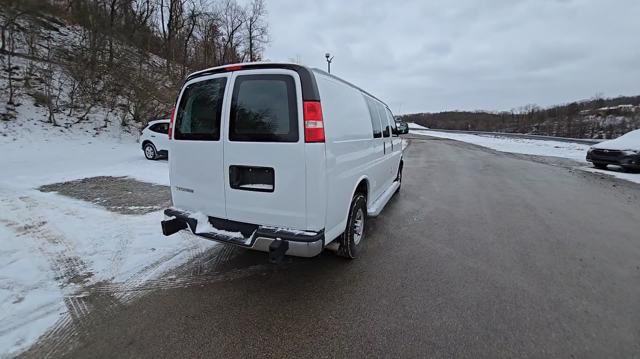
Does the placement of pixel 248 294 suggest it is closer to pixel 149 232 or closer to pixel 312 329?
pixel 312 329

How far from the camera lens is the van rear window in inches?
107

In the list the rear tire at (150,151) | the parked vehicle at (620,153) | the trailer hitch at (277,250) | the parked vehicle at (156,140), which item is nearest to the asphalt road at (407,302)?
the trailer hitch at (277,250)

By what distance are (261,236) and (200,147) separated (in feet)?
3.87

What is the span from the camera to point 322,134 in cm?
273

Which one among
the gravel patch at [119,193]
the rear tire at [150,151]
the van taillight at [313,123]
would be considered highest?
the van taillight at [313,123]

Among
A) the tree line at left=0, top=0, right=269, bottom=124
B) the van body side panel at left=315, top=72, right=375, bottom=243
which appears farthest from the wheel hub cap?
the tree line at left=0, top=0, right=269, bottom=124

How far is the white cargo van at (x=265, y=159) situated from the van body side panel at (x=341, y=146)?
0.01 m

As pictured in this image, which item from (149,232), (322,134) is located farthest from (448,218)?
(149,232)

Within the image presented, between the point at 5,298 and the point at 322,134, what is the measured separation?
3.38 meters

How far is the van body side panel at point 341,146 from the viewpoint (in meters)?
2.89

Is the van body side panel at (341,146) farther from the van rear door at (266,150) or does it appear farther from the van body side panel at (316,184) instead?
the van rear door at (266,150)

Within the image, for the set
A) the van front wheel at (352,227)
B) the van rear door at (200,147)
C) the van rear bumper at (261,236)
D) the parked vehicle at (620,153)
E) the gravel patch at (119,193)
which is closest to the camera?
the van rear bumper at (261,236)

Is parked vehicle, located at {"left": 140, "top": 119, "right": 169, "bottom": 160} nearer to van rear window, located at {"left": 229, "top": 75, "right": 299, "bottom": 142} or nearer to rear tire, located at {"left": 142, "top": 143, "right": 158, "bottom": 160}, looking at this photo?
rear tire, located at {"left": 142, "top": 143, "right": 158, "bottom": 160}

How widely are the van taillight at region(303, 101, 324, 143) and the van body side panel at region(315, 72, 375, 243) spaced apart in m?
0.08
